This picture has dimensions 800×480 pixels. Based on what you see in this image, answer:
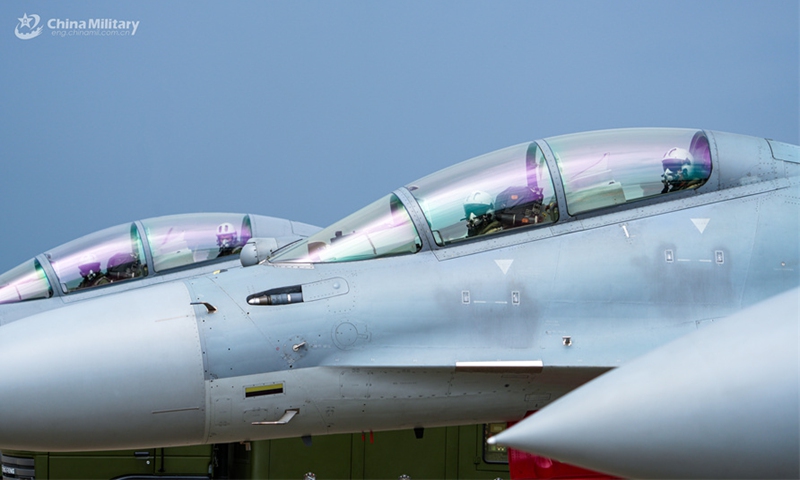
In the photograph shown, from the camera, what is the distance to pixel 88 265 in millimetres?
6312

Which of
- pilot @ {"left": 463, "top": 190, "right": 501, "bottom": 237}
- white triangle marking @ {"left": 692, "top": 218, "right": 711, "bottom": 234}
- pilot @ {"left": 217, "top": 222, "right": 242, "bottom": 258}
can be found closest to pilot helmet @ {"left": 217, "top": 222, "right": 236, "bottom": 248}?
pilot @ {"left": 217, "top": 222, "right": 242, "bottom": 258}

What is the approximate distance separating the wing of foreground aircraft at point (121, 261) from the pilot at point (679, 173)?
9.80ft

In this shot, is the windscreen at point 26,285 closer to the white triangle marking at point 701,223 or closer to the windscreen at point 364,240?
the windscreen at point 364,240

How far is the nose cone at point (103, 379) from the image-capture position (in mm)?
3477

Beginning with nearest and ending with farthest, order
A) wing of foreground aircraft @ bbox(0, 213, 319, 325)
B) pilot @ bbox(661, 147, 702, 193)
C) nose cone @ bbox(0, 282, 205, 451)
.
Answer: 1. nose cone @ bbox(0, 282, 205, 451)
2. pilot @ bbox(661, 147, 702, 193)
3. wing of foreground aircraft @ bbox(0, 213, 319, 325)

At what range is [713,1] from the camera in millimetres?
6777

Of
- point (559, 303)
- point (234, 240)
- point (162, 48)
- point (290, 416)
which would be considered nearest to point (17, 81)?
point (162, 48)

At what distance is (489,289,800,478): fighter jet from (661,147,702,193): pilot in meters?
1.71

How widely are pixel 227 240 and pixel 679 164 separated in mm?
3724

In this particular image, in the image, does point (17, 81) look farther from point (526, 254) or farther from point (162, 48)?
point (526, 254)

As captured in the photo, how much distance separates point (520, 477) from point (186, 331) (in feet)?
5.90

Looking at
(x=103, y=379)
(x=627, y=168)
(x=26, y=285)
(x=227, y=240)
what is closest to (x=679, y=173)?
(x=627, y=168)

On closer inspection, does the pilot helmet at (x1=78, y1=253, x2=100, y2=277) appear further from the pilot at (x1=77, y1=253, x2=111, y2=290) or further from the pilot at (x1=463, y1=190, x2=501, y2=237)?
the pilot at (x1=463, y1=190, x2=501, y2=237)

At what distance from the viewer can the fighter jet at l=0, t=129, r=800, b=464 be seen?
11.7ft
